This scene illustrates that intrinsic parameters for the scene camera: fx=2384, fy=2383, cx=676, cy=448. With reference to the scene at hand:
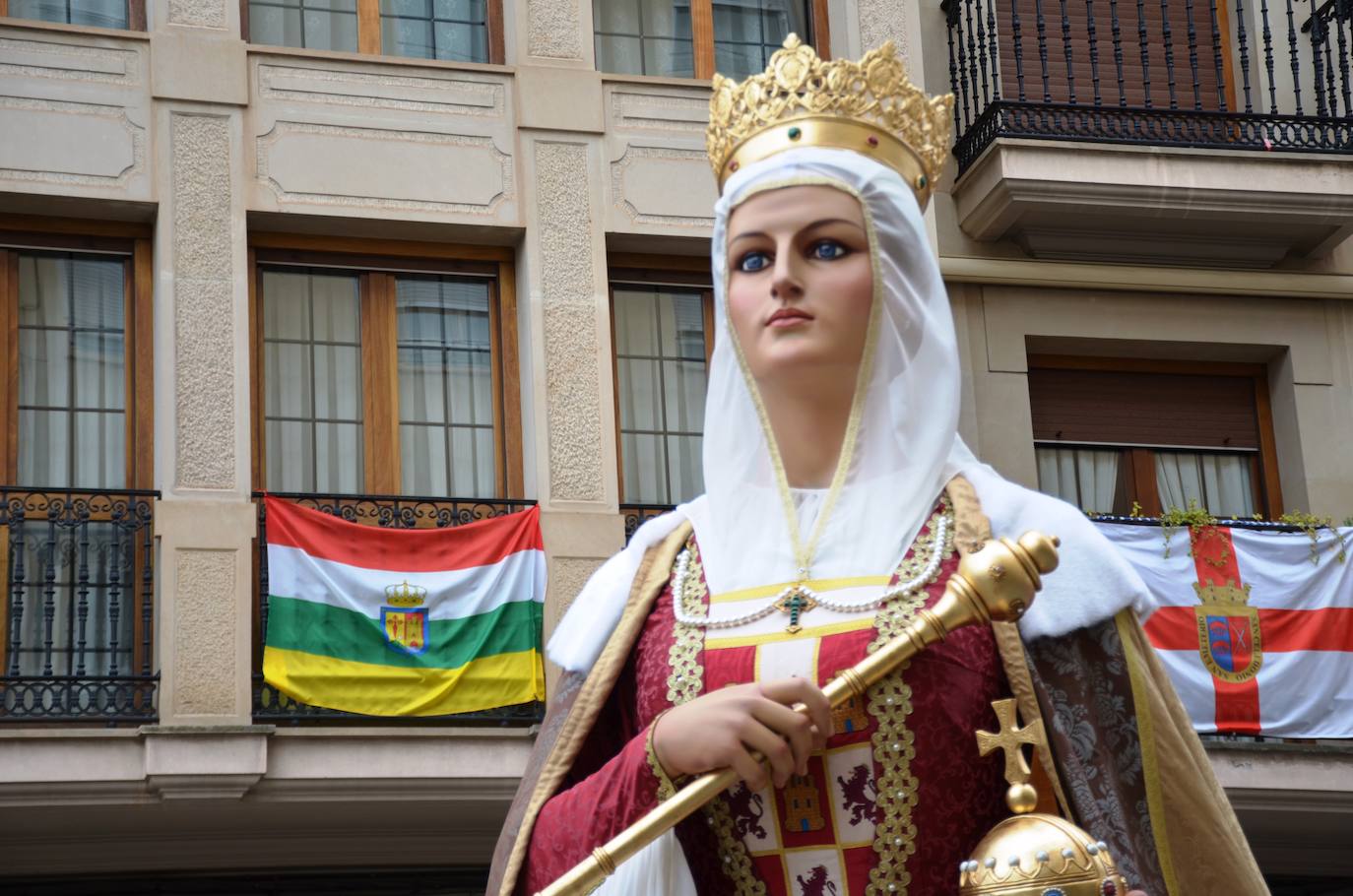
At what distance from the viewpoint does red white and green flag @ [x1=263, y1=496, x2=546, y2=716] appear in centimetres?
1138

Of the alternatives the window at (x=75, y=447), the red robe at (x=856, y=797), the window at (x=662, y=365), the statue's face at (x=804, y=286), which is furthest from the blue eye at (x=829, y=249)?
the window at (x=662, y=365)

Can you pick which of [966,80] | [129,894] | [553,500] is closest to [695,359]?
[553,500]

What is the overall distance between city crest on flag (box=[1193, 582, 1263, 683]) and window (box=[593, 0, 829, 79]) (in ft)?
12.1

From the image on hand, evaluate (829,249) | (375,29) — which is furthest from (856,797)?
(375,29)

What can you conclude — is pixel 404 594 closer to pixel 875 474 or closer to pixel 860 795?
pixel 875 474

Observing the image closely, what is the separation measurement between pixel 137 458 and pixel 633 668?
807cm

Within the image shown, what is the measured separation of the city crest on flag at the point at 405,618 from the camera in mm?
11555

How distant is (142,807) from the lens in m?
11.2

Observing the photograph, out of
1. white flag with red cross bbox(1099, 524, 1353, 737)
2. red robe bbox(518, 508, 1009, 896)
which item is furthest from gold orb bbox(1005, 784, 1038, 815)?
white flag with red cross bbox(1099, 524, 1353, 737)

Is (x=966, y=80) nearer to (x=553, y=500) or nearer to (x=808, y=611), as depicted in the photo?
(x=553, y=500)

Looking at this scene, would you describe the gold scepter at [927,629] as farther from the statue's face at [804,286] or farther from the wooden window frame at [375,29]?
the wooden window frame at [375,29]

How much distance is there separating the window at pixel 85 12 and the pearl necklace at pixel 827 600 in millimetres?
8930

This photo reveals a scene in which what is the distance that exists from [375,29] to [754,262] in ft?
28.9

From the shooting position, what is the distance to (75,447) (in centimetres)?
1180
